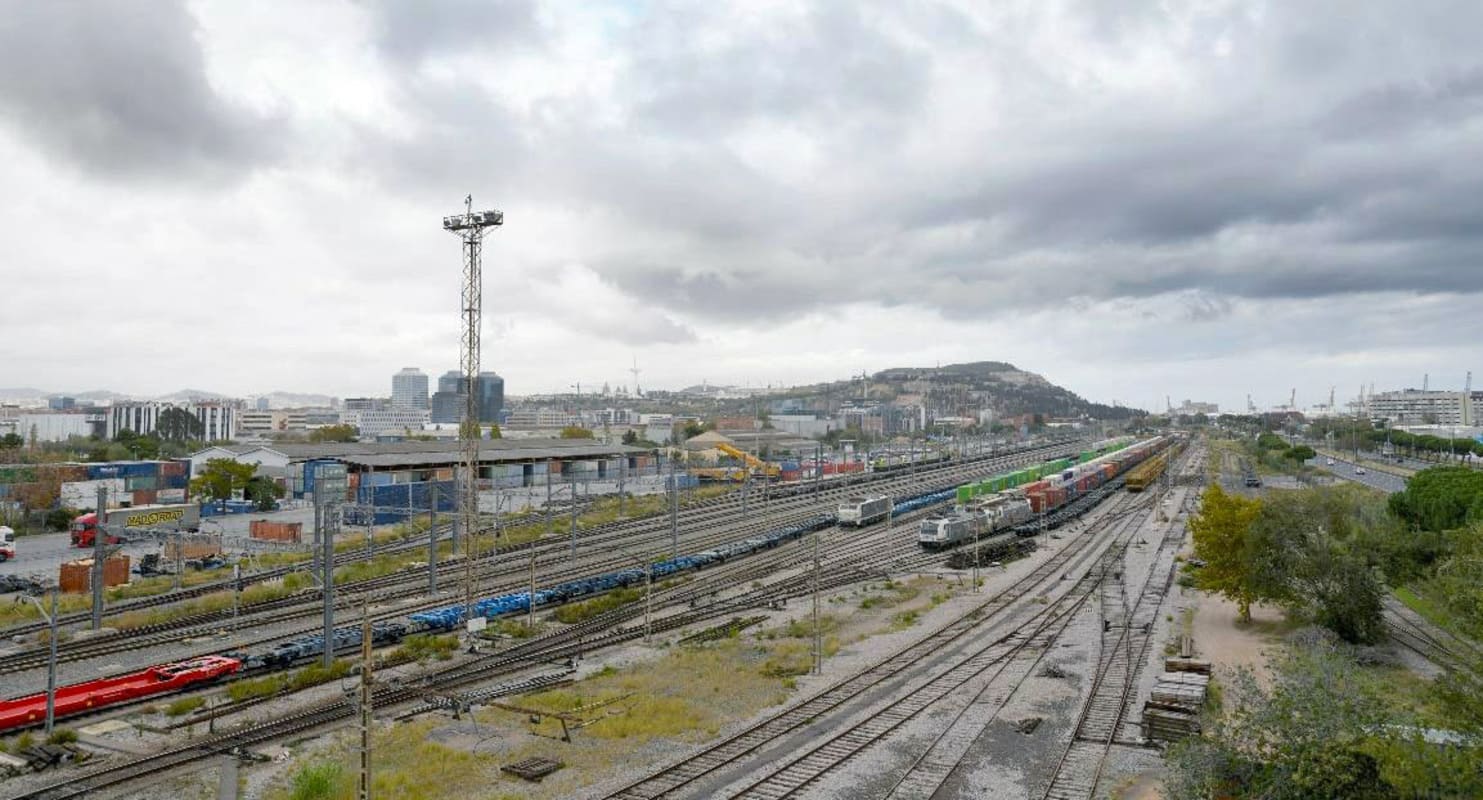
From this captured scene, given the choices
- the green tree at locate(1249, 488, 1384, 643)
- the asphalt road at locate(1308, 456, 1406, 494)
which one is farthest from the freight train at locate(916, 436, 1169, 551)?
the asphalt road at locate(1308, 456, 1406, 494)

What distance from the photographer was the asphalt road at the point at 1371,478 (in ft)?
276

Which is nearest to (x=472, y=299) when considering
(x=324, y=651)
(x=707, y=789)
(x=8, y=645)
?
(x=324, y=651)

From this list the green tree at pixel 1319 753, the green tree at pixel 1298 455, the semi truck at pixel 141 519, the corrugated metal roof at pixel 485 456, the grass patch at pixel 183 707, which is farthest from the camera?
the green tree at pixel 1298 455

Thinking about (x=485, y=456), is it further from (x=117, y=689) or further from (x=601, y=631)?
(x=117, y=689)

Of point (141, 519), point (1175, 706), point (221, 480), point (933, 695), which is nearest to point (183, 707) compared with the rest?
point (933, 695)

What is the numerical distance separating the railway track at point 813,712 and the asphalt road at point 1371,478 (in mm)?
63845

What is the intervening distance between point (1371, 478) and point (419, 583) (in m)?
96.7

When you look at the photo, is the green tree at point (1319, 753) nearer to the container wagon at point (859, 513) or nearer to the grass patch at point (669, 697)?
the grass patch at point (669, 697)

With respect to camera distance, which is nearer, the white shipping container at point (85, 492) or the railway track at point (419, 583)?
the railway track at point (419, 583)

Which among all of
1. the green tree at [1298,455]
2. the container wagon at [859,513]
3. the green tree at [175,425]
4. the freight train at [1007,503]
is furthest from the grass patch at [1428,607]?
the green tree at [175,425]

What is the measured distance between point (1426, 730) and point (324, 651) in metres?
25.4

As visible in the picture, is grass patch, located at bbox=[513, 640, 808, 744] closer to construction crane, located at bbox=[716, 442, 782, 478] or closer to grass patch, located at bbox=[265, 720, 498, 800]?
grass patch, located at bbox=[265, 720, 498, 800]

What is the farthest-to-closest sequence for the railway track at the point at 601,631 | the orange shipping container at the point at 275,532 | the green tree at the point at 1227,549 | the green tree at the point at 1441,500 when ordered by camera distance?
the orange shipping container at the point at 275,532, the green tree at the point at 1441,500, the green tree at the point at 1227,549, the railway track at the point at 601,631

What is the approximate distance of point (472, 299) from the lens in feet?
103
